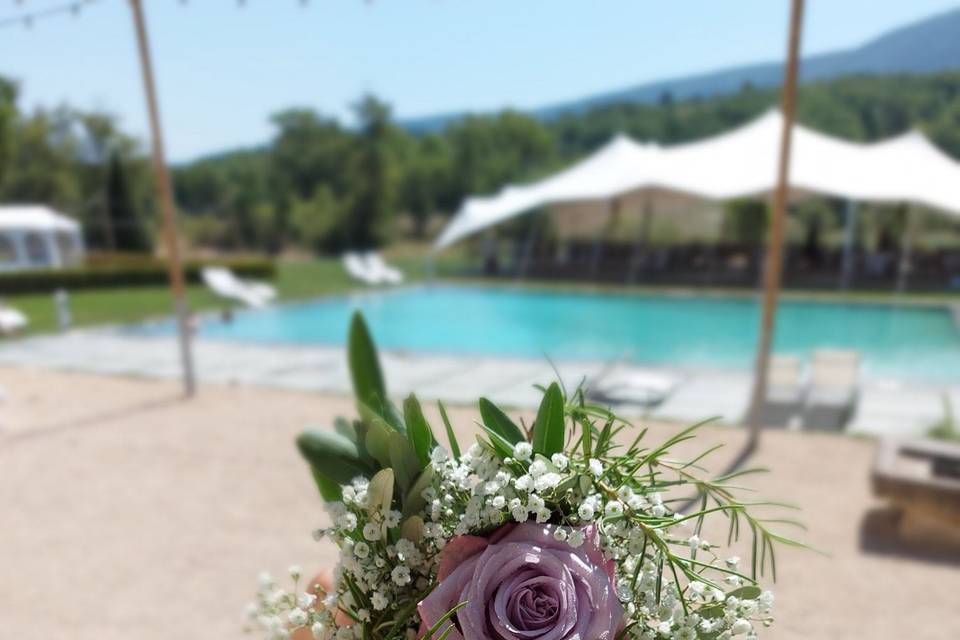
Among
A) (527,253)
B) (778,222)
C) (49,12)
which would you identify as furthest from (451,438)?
(527,253)

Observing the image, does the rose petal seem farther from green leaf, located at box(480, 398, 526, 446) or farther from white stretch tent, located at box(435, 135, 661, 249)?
white stretch tent, located at box(435, 135, 661, 249)

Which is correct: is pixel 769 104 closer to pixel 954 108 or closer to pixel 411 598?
pixel 954 108

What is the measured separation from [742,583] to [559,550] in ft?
0.65

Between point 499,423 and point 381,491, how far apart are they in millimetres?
133

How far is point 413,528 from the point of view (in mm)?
681

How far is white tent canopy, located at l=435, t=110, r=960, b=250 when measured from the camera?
1252 cm

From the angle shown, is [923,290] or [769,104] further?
[769,104]

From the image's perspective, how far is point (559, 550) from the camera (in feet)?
2.01

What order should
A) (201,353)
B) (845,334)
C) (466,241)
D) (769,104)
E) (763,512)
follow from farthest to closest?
(769,104)
(466,241)
(845,334)
(201,353)
(763,512)

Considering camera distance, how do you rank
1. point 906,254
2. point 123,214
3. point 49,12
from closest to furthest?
point 49,12
point 906,254
point 123,214

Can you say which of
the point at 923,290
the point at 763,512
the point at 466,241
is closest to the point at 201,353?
the point at 763,512

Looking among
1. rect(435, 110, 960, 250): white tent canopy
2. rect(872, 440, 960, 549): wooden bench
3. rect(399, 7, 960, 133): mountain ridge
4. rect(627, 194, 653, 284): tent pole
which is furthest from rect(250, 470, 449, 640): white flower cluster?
rect(399, 7, 960, 133): mountain ridge

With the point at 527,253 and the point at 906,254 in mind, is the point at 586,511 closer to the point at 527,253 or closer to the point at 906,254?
the point at 906,254

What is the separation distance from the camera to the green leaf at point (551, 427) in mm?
682
